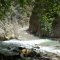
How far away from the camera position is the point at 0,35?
65.0 feet

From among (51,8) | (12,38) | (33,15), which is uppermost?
(51,8)

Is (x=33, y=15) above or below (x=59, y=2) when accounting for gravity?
below

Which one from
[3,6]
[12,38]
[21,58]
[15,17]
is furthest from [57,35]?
[3,6]

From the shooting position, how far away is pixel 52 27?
21.2m

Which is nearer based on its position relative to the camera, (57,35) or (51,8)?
(51,8)

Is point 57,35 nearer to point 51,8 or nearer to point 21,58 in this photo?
point 21,58

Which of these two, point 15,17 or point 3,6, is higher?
point 3,6

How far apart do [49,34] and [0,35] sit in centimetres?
506

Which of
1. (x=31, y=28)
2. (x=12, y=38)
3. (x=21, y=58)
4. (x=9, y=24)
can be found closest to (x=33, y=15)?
(x=31, y=28)

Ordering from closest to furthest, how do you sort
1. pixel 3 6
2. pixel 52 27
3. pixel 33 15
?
1. pixel 3 6
2. pixel 52 27
3. pixel 33 15

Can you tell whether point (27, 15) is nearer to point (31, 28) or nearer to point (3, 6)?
point (31, 28)

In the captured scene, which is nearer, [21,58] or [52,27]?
[21,58]

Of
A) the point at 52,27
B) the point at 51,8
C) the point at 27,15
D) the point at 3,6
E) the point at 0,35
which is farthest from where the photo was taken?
the point at 27,15

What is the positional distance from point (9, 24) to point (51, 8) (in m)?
14.6
